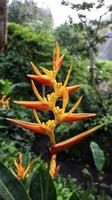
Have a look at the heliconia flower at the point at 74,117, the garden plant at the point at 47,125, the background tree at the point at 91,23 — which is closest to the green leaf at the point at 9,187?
the garden plant at the point at 47,125

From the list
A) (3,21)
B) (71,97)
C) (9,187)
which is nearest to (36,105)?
(9,187)

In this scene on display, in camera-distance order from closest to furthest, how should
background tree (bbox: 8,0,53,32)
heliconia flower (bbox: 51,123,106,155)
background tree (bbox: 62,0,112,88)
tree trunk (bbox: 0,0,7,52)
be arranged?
1. heliconia flower (bbox: 51,123,106,155)
2. tree trunk (bbox: 0,0,7,52)
3. background tree (bbox: 62,0,112,88)
4. background tree (bbox: 8,0,53,32)

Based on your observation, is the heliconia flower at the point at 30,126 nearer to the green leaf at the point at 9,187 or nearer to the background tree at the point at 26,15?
the green leaf at the point at 9,187

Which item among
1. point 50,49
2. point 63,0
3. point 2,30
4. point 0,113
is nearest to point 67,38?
point 50,49

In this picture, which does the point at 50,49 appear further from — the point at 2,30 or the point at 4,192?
the point at 4,192

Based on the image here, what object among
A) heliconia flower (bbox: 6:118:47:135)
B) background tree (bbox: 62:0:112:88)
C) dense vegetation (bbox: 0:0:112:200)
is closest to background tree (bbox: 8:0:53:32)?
dense vegetation (bbox: 0:0:112:200)

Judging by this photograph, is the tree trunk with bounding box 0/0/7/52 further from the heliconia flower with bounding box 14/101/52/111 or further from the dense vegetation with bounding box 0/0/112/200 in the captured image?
the heliconia flower with bounding box 14/101/52/111
